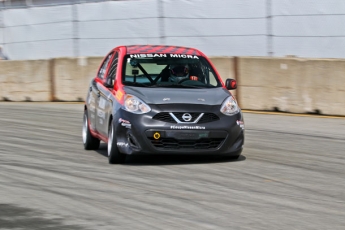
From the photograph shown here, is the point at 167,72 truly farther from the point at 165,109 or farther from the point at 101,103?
the point at 165,109

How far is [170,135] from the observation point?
9.82 m

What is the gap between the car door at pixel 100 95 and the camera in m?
11.1

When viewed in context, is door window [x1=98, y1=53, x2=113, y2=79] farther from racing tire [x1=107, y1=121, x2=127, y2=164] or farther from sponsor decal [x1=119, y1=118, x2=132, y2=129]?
sponsor decal [x1=119, y1=118, x2=132, y2=129]

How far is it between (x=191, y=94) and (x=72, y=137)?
377 centimetres

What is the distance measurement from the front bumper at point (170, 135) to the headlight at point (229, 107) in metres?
0.09

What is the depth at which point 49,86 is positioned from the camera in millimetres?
21453

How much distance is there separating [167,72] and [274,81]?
656 cm

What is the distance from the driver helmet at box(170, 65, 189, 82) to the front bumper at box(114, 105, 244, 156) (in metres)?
1.09

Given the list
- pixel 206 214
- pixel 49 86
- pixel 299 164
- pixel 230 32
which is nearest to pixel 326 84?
pixel 230 32

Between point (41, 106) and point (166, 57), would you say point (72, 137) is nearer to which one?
point (166, 57)

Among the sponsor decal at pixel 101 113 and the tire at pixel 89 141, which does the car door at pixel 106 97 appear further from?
the tire at pixel 89 141

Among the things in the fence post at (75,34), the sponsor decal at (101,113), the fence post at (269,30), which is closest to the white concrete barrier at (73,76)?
the fence post at (75,34)

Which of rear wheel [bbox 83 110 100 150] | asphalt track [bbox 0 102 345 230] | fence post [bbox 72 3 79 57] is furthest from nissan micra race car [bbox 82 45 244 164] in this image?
fence post [bbox 72 3 79 57]

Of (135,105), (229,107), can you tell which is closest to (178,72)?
(229,107)
